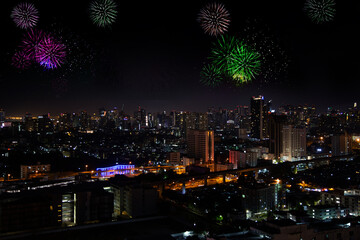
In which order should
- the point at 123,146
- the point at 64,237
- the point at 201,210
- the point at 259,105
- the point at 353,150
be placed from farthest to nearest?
the point at 259,105, the point at 123,146, the point at 353,150, the point at 201,210, the point at 64,237

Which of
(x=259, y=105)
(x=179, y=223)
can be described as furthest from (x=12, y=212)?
(x=259, y=105)

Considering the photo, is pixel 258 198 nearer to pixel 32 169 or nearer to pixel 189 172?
pixel 189 172

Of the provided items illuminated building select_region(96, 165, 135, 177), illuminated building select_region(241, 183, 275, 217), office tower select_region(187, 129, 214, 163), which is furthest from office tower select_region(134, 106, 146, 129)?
illuminated building select_region(241, 183, 275, 217)

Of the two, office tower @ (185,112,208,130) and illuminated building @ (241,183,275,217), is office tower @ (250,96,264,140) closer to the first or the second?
office tower @ (185,112,208,130)

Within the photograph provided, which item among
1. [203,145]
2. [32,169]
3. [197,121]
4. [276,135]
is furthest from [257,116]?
[32,169]

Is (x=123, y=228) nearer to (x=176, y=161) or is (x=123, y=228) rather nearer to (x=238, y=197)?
(x=238, y=197)

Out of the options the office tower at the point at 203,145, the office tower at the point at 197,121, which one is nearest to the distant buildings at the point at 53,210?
the office tower at the point at 203,145
